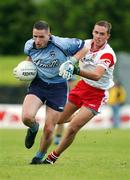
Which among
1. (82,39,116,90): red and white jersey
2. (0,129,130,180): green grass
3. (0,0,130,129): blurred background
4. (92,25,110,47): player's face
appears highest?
(92,25,110,47): player's face

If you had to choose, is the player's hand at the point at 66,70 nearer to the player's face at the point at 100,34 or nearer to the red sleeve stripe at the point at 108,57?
the red sleeve stripe at the point at 108,57

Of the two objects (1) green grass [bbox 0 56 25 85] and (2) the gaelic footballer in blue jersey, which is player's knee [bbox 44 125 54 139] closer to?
(2) the gaelic footballer in blue jersey

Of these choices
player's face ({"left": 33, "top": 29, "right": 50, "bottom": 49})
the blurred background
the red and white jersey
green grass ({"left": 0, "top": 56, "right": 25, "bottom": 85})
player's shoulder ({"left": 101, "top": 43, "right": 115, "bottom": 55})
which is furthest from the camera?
the blurred background

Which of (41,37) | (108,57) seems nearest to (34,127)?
(41,37)

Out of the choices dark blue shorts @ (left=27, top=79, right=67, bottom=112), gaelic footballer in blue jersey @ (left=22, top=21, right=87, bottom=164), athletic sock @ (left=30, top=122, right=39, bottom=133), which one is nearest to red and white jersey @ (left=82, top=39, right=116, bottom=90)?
gaelic footballer in blue jersey @ (left=22, top=21, right=87, bottom=164)

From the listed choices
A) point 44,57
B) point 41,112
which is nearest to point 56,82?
point 44,57

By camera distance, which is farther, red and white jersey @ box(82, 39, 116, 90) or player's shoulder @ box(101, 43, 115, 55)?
player's shoulder @ box(101, 43, 115, 55)

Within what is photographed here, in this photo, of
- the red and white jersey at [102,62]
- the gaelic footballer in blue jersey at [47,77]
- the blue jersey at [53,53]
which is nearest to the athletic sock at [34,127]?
the gaelic footballer in blue jersey at [47,77]

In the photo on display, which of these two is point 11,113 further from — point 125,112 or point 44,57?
point 44,57

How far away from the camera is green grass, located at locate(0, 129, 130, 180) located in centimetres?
1173

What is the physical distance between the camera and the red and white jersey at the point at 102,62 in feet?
44.2

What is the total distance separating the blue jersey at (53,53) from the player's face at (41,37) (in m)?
0.15

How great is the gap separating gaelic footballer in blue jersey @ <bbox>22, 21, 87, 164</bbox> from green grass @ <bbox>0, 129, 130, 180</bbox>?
663 millimetres

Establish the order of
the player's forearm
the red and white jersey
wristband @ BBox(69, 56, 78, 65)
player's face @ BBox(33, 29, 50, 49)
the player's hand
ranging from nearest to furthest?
the player's hand → the player's forearm → wristband @ BBox(69, 56, 78, 65) → player's face @ BBox(33, 29, 50, 49) → the red and white jersey
